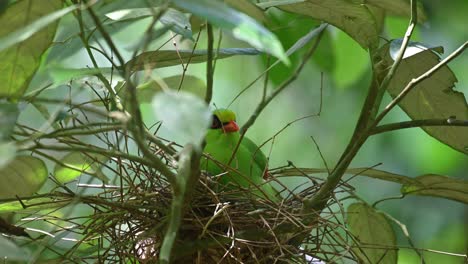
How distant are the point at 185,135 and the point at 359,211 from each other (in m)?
0.80

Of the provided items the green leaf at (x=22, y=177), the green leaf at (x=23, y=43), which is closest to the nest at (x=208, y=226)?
the green leaf at (x=22, y=177)

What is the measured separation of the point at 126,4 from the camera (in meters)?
0.99

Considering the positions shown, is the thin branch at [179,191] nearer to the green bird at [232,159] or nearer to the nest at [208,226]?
the nest at [208,226]

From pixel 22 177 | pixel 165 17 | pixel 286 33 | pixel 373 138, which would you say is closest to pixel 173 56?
pixel 165 17

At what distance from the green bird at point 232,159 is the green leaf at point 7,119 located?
0.53 m

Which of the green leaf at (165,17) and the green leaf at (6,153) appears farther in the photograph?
the green leaf at (165,17)

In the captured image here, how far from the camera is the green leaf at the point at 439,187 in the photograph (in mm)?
1166

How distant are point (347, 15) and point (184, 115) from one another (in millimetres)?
573

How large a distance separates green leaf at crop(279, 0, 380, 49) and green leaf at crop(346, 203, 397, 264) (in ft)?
1.00

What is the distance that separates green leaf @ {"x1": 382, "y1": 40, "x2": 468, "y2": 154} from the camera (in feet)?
3.66

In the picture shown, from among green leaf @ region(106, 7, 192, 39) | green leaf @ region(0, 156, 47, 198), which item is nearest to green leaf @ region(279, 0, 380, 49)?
green leaf @ region(106, 7, 192, 39)

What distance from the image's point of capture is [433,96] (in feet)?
3.72

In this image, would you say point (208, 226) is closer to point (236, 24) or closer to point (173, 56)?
point (173, 56)

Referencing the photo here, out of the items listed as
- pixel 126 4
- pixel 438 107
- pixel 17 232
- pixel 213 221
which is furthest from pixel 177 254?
pixel 438 107
